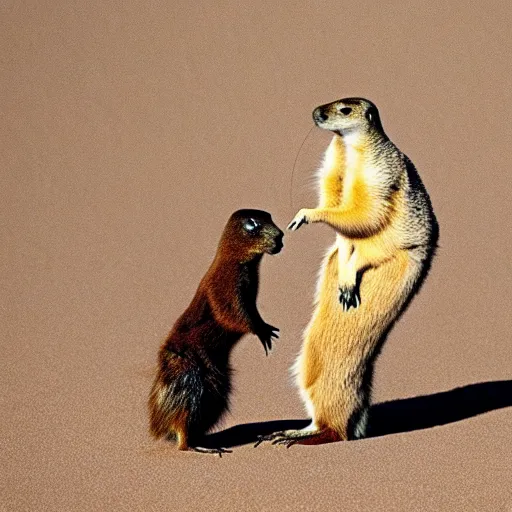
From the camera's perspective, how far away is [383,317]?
6309 mm

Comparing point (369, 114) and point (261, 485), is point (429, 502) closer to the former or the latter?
point (261, 485)

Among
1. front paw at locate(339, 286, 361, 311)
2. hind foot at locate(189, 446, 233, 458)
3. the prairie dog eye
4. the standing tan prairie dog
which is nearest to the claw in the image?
the standing tan prairie dog

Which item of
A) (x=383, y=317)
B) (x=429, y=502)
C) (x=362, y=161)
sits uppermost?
(x=362, y=161)

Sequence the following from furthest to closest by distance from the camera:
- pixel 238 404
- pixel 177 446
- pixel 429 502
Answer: pixel 238 404 < pixel 177 446 < pixel 429 502

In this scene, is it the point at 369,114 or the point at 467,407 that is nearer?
the point at 369,114

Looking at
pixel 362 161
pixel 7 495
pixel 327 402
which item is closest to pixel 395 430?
pixel 327 402

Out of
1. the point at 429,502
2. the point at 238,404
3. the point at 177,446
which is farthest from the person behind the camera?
the point at 238,404

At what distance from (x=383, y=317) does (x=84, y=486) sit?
5.10 feet

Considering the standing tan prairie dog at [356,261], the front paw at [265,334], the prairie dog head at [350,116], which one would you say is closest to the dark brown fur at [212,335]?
the front paw at [265,334]

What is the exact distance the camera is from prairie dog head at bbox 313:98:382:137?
6.04m

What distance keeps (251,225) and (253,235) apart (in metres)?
0.05

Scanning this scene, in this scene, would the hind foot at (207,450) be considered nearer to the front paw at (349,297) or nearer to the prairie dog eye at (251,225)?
the front paw at (349,297)

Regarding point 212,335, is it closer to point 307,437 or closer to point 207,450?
point 207,450

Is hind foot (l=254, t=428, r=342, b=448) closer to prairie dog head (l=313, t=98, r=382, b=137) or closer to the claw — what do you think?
the claw
